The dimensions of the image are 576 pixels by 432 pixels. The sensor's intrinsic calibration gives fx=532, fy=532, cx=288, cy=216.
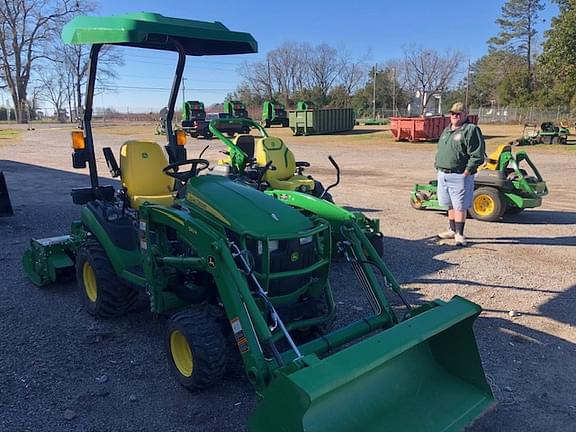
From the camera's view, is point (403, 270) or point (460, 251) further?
point (460, 251)

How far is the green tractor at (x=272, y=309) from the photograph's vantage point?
254cm

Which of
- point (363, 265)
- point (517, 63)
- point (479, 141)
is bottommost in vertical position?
point (363, 265)

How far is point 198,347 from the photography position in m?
3.04

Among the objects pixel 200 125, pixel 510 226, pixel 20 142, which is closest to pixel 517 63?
pixel 200 125

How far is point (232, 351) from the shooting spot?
3.70 meters

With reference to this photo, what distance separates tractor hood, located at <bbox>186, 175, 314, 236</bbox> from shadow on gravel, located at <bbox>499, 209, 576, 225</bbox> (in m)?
5.64

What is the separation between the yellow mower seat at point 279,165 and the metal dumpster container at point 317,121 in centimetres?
2118

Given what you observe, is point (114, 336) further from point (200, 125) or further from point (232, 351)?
point (200, 125)

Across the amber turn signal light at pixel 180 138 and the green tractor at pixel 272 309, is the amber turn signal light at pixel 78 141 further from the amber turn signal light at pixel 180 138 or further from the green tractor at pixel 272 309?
the amber turn signal light at pixel 180 138

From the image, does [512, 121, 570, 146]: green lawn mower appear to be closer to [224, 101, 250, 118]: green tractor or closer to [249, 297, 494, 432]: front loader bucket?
[224, 101, 250, 118]: green tractor

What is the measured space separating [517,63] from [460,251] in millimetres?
56623

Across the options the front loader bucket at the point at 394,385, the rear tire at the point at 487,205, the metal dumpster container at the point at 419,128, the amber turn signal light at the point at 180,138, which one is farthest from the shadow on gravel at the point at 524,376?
the metal dumpster container at the point at 419,128

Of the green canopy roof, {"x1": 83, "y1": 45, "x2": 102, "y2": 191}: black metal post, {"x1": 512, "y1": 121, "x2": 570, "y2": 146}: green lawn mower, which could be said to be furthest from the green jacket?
{"x1": 512, "y1": 121, "x2": 570, "y2": 146}: green lawn mower

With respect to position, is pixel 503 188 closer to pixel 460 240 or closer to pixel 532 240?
pixel 532 240
